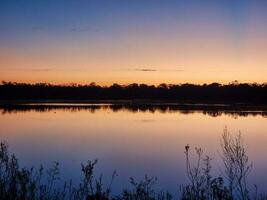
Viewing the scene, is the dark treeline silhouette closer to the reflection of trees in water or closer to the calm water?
the reflection of trees in water

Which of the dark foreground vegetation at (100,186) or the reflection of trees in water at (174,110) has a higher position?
the dark foreground vegetation at (100,186)

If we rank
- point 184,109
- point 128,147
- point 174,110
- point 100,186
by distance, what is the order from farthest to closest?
point 184,109
point 174,110
point 128,147
point 100,186

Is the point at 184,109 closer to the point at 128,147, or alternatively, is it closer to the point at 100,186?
the point at 128,147

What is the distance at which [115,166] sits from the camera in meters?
13.9

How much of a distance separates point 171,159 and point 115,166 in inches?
95.1

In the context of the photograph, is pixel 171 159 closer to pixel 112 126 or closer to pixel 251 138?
pixel 251 138

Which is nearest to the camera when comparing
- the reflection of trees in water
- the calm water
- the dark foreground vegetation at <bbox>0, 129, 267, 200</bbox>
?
the dark foreground vegetation at <bbox>0, 129, 267, 200</bbox>

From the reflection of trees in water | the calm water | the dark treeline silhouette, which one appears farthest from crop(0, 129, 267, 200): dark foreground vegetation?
the reflection of trees in water

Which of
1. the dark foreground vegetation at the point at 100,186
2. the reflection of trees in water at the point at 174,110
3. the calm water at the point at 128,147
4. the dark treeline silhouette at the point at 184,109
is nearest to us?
the dark foreground vegetation at the point at 100,186

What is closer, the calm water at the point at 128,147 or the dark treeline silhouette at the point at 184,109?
the calm water at the point at 128,147

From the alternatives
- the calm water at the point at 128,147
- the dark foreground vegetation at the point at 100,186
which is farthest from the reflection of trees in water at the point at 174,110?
the dark foreground vegetation at the point at 100,186

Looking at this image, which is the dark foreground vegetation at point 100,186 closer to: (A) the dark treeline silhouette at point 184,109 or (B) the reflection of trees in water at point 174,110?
(A) the dark treeline silhouette at point 184,109

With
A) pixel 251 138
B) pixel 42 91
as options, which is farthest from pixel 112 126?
pixel 42 91

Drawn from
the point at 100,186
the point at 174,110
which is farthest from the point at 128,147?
the point at 174,110
